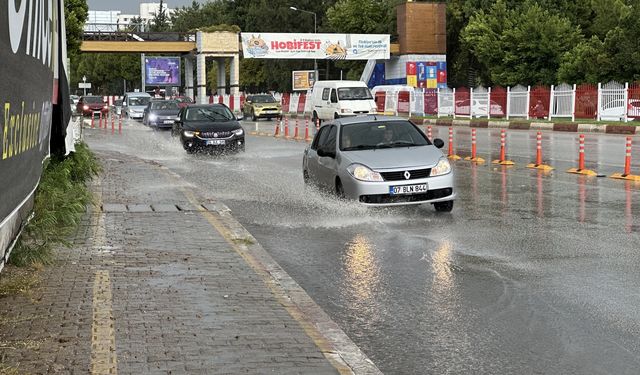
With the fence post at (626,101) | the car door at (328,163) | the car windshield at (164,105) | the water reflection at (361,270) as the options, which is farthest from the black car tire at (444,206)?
the car windshield at (164,105)

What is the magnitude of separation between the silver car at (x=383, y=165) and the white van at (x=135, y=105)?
43.4m

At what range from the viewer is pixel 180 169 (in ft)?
71.2

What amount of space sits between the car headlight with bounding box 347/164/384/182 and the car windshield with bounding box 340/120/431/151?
2.77ft

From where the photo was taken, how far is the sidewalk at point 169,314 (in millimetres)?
5402

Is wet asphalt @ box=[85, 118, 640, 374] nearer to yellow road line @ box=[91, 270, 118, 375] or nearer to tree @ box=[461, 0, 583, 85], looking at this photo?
yellow road line @ box=[91, 270, 118, 375]

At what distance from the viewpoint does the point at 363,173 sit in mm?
12719

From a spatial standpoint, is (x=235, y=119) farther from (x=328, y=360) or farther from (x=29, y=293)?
(x=328, y=360)

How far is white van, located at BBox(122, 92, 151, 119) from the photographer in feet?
187

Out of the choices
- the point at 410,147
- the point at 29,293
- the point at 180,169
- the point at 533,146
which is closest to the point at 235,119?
the point at 180,169

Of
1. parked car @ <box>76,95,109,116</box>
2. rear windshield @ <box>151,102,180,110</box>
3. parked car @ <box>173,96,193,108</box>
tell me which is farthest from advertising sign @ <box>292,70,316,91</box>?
rear windshield @ <box>151,102,180,110</box>

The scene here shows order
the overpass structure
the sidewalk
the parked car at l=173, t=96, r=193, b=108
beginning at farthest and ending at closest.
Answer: the overpass structure
the parked car at l=173, t=96, r=193, b=108
the sidewalk

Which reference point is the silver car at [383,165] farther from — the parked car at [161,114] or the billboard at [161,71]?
the billboard at [161,71]

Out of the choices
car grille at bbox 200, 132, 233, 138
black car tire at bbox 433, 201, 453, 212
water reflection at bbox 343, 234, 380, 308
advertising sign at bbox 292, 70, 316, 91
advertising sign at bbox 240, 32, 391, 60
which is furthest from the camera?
advertising sign at bbox 292, 70, 316, 91

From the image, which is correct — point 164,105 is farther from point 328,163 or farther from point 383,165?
point 383,165
